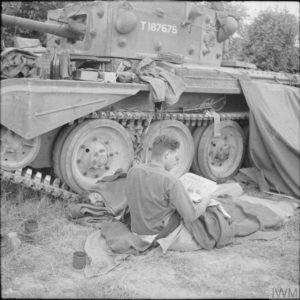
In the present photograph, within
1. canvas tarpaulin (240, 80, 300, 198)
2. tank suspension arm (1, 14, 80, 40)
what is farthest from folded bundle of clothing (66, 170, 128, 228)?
tank suspension arm (1, 14, 80, 40)

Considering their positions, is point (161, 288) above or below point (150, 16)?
below

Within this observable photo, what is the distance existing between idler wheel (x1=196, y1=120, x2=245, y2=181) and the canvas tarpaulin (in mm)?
562

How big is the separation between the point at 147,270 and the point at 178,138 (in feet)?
10.4

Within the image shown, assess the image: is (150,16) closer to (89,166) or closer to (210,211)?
(89,166)

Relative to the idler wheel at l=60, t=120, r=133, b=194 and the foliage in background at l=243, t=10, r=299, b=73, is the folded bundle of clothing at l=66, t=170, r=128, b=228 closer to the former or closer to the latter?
the idler wheel at l=60, t=120, r=133, b=194

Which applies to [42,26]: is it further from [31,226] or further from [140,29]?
[31,226]

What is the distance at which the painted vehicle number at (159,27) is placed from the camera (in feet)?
24.0

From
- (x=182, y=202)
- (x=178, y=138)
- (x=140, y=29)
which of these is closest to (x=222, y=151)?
(x=178, y=138)

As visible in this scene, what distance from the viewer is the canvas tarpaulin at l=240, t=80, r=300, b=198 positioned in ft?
23.6

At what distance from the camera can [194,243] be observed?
16.5ft

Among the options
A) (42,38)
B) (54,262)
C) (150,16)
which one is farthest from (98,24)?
(42,38)

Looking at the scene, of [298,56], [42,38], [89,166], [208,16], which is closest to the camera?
[89,166]

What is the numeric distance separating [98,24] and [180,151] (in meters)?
2.18

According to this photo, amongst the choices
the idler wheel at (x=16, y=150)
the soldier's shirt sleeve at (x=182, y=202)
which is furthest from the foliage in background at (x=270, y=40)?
the soldier's shirt sleeve at (x=182, y=202)
